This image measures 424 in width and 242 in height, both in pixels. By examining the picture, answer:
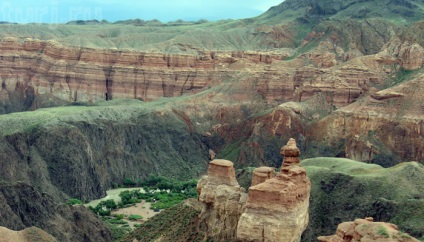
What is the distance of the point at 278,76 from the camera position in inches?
5394

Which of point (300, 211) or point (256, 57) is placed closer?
point (300, 211)

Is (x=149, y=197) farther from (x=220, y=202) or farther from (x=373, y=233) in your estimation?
(x=373, y=233)

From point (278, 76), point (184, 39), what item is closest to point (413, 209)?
point (278, 76)

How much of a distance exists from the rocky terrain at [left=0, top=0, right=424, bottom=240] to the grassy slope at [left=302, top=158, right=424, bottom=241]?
158 mm

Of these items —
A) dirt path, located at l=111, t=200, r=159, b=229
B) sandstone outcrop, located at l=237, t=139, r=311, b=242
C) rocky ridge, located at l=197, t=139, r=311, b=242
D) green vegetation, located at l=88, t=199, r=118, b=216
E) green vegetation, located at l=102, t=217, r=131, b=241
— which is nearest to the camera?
sandstone outcrop, located at l=237, t=139, r=311, b=242

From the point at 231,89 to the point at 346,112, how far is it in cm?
2517

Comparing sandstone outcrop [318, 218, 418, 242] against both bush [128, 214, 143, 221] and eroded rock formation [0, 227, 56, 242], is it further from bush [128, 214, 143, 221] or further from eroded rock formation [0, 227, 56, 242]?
bush [128, 214, 143, 221]

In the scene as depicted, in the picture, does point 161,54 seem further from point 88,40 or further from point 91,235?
point 91,235

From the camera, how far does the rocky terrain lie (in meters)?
102

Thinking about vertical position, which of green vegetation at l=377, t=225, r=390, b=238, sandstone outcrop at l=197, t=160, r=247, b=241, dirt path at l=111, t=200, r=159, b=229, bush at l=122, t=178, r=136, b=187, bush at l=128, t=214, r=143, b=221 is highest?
green vegetation at l=377, t=225, r=390, b=238

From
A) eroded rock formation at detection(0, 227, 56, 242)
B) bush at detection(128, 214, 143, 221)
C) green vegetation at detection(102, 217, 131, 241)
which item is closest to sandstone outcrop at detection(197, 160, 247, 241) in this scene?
eroded rock formation at detection(0, 227, 56, 242)

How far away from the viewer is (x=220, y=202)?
2100 inches

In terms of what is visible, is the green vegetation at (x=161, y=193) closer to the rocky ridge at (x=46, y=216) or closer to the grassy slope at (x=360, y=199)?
the rocky ridge at (x=46, y=216)

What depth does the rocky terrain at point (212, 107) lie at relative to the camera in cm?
10231
